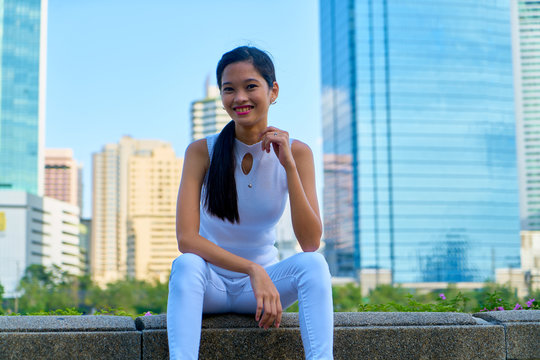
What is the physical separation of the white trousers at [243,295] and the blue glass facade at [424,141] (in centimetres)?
7454

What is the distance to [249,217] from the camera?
2.47m

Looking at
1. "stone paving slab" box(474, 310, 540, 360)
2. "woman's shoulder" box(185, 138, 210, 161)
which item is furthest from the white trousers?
"stone paving slab" box(474, 310, 540, 360)

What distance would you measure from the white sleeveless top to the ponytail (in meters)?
0.03

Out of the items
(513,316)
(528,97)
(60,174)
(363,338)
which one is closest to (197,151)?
(363,338)

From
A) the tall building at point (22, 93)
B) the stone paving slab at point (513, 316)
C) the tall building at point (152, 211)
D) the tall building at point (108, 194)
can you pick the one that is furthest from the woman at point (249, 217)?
the tall building at point (108, 194)

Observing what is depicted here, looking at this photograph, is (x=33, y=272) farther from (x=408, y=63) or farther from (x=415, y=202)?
(x=408, y=63)

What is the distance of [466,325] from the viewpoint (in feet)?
8.99

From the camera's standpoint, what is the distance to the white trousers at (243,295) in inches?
82.0

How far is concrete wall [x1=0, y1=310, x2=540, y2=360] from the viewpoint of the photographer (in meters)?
2.38

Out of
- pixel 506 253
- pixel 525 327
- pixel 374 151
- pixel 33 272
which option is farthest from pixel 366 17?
pixel 525 327

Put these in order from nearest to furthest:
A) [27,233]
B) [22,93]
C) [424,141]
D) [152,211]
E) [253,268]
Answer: [253,268] → [424,141] → [27,233] → [22,93] → [152,211]

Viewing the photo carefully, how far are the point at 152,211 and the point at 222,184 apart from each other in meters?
116

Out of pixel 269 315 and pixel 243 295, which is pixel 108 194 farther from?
pixel 269 315

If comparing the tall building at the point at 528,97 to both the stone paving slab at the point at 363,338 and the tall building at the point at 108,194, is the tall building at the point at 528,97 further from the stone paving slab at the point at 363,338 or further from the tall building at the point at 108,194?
the stone paving slab at the point at 363,338
